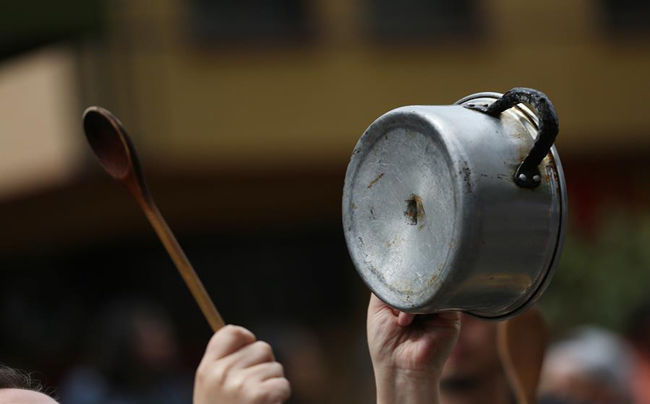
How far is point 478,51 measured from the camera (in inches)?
435

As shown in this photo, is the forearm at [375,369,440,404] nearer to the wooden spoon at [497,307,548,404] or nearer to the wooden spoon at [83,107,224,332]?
the wooden spoon at [83,107,224,332]

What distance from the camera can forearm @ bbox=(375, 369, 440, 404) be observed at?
6.57 ft

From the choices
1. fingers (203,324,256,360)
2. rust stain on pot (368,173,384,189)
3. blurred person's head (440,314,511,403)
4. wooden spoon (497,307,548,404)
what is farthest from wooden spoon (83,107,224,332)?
blurred person's head (440,314,511,403)

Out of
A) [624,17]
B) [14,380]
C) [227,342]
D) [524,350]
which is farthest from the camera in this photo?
[624,17]

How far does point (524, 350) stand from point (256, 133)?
792 cm

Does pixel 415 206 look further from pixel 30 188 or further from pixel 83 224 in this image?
pixel 83 224

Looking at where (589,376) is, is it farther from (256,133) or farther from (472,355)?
(256,133)

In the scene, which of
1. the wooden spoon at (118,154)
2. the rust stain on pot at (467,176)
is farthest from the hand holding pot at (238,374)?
the rust stain on pot at (467,176)

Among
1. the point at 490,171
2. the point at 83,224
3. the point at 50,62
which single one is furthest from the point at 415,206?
the point at 83,224

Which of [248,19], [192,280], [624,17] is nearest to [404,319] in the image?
[192,280]

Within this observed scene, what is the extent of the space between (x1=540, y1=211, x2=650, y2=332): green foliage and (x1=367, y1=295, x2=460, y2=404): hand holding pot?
592 centimetres

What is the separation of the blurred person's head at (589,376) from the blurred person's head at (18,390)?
8.88 ft

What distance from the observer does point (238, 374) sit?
1.93m

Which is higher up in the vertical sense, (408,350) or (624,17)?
(408,350)
